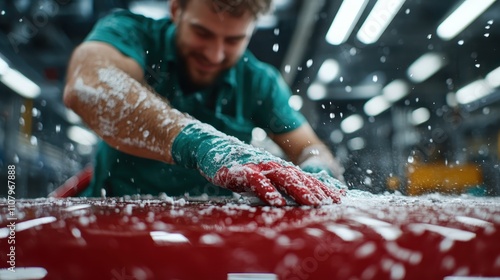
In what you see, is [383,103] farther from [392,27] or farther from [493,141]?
[392,27]

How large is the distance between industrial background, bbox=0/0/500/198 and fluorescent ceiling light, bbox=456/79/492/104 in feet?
0.06

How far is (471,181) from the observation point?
12.0ft

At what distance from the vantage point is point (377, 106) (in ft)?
15.1

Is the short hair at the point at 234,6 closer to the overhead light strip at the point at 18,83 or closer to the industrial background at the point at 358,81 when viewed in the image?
the industrial background at the point at 358,81

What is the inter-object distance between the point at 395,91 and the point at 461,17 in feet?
5.96

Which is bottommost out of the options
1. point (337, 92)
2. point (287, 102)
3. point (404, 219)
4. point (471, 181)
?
point (404, 219)

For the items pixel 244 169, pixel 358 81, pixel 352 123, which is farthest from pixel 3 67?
pixel 352 123

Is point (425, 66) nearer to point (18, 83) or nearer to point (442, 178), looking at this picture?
point (442, 178)

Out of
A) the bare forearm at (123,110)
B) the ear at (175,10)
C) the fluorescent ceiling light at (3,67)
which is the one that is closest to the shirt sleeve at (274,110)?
the ear at (175,10)

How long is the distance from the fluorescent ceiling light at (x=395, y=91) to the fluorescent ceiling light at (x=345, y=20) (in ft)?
8.23

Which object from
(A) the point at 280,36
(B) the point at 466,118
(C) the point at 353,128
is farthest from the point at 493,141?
(A) the point at 280,36

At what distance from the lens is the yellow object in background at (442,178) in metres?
3.27

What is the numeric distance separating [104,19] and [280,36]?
80 centimetres

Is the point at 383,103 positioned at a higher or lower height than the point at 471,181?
higher
